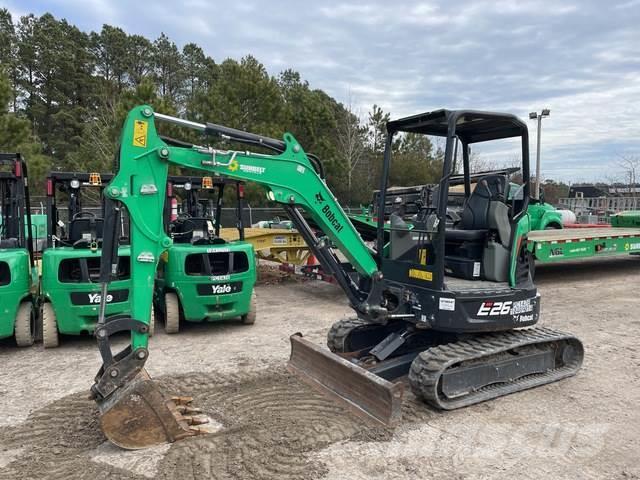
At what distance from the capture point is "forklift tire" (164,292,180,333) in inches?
297

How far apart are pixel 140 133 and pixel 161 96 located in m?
22.0

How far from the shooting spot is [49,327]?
6.78 meters

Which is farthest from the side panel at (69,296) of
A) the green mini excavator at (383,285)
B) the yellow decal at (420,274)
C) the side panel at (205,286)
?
the yellow decal at (420,274)

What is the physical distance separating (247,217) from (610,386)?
2016 cm

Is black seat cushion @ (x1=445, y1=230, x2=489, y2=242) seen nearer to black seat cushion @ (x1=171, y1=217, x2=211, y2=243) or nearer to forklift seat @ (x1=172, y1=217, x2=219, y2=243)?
forklift seat @ (x1=172, y1=217, x2=219, y2=243)

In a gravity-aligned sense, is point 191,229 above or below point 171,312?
above

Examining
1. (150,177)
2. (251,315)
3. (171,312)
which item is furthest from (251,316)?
(150,177)

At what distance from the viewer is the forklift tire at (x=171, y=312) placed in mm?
7534

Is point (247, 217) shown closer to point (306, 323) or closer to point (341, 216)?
point (306, 323)

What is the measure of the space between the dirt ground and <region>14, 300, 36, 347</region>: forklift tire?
0.48 ft

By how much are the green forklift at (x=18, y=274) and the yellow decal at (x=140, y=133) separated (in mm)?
3527

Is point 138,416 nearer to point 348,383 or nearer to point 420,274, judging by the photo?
point 348,383

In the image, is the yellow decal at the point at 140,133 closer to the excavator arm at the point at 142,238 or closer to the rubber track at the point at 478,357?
the excavator arm at the point at 142,238

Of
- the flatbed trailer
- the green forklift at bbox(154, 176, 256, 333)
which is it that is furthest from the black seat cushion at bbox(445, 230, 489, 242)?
the flatbed trailer
